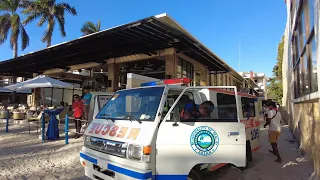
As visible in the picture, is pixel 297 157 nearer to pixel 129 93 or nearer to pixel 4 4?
pixel 129 93

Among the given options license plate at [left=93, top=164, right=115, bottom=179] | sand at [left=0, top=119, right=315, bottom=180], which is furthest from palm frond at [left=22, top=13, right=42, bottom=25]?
license plate at [left=93, top=164, right=115, bottom=179]

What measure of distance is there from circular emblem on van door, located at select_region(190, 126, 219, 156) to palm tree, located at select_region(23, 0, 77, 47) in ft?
86.7

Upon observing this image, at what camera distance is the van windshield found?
4031mm

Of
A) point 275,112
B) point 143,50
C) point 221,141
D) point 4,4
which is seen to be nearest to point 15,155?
point 221,141

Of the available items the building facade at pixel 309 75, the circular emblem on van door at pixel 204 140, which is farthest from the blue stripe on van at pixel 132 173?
the building facade at pixel 309 75

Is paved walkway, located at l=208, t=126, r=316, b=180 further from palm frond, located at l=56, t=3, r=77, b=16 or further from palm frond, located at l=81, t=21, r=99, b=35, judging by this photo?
palm frond, located at l=81, t=21, r=99, b=35

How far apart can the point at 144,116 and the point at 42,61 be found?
12.4 metres

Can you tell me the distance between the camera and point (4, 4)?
1051 inches

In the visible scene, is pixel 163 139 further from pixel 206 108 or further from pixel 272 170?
pixel 272 170

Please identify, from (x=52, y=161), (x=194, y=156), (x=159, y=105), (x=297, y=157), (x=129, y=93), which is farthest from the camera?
(x=297, y=157)

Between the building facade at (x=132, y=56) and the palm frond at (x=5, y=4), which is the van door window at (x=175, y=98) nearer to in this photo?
the building facade at (x=132, y=56)

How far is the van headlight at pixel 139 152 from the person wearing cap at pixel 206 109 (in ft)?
3.50

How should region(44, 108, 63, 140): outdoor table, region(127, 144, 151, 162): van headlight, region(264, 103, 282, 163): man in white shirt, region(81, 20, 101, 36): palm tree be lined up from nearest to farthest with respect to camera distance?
1. region(127, 144, 151, 162): van headlight
2. region(264, 103, 282, 163): man in white shirt
3. region(44, 108, 63, 140): outdoor table
4. region(81, 20, 101, 36): palm tree

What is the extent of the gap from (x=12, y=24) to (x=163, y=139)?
28.9 metres
